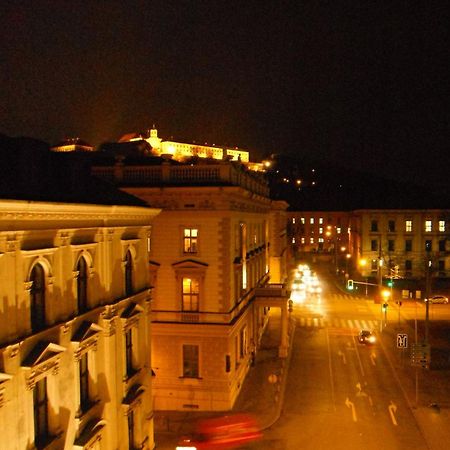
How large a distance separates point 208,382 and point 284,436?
19.0 ft

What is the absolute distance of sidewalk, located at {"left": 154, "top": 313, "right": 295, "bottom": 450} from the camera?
26453 mm

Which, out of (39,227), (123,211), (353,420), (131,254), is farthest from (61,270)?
(353,420)

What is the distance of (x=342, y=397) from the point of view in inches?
1232

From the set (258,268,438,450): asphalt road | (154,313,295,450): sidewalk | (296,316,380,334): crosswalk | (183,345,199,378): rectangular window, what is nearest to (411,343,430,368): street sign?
(258,268,438,450): asphalt road

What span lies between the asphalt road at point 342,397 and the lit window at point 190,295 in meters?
8.01

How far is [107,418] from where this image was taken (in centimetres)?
1764

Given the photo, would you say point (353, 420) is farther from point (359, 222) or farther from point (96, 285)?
point (359, 222)

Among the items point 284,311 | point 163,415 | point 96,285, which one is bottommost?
point 163,415

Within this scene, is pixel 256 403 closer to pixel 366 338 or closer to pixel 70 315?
pixel 366 338

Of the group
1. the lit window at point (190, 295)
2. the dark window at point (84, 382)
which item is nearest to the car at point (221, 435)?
the dark window at point (84, 382)

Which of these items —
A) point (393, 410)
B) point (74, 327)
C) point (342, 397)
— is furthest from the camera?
point (342, 397)

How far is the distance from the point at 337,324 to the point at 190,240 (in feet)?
90.9

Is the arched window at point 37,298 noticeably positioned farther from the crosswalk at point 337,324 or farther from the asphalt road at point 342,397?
the crosswalk at point 337,324

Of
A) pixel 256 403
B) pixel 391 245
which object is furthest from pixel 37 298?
pixel 391 245
